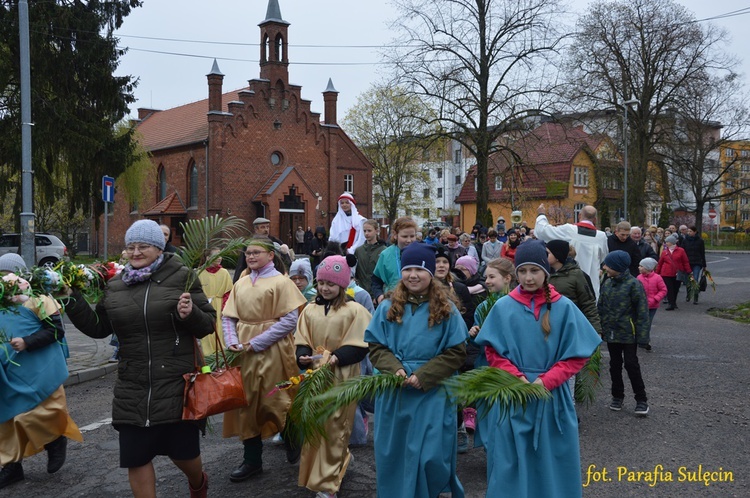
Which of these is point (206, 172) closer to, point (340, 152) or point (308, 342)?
point (340, 152)

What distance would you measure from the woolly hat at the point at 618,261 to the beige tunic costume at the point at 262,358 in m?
3.74

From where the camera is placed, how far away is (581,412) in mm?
7691

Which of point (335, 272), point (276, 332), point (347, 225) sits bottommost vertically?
point (276, 332)

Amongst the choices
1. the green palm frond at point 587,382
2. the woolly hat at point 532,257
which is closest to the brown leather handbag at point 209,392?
the woolly hat at point 532,257

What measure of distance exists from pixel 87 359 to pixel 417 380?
7929 millimetres

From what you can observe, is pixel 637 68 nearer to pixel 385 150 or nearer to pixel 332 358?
pixel 385 150

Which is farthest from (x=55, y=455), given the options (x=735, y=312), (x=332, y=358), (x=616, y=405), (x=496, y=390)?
(x=735, y=312)

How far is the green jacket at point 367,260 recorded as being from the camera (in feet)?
28.6

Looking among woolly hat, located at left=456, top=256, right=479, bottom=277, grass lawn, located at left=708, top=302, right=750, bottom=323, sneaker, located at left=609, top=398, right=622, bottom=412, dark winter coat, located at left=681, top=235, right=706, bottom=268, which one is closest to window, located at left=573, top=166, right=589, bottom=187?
dark winter coat, located at left=681, top=235, right=706, bottom=268

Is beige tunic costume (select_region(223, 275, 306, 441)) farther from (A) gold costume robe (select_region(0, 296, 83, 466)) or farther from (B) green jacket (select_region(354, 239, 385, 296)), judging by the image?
(B) green jacket (select_region(354, 239, 385, 296))

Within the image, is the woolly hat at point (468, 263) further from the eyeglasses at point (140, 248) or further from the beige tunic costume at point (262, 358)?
the eyeglasses at point (140, 248)

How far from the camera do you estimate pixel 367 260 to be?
875 centimetres

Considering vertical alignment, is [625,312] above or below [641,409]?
above

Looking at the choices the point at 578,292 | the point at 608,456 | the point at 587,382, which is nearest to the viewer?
the point at 608,456
